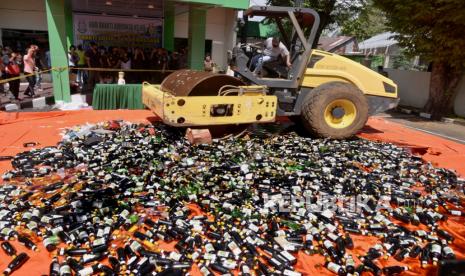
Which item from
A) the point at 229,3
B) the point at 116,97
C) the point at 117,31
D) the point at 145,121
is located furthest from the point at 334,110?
the point at 117,31

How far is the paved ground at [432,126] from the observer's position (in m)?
10.2

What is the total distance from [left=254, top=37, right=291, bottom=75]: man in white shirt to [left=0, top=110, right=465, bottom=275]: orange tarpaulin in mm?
2729

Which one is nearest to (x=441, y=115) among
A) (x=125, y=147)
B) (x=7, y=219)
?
(x=125, y=147)

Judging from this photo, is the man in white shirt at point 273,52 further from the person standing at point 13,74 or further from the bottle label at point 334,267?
the person standing at point 13,74

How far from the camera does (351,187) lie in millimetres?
5027

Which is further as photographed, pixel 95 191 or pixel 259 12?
pixel 259 12

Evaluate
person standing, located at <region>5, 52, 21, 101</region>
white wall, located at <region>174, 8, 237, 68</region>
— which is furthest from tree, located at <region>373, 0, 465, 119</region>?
person standing, located at <region>5, 52, 21, 101</region>

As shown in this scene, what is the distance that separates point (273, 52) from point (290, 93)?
0.88 m

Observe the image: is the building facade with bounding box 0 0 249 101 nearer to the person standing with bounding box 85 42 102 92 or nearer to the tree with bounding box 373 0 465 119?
the person standing with bounding box 85 42 102 92

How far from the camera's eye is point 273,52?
733cm

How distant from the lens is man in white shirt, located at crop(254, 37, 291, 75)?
7242mm

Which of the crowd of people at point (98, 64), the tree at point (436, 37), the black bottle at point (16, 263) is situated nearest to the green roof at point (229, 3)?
the crowd of people at point (98, 64)

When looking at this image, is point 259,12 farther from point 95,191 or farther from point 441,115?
point 441,115

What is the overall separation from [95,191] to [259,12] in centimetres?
436
